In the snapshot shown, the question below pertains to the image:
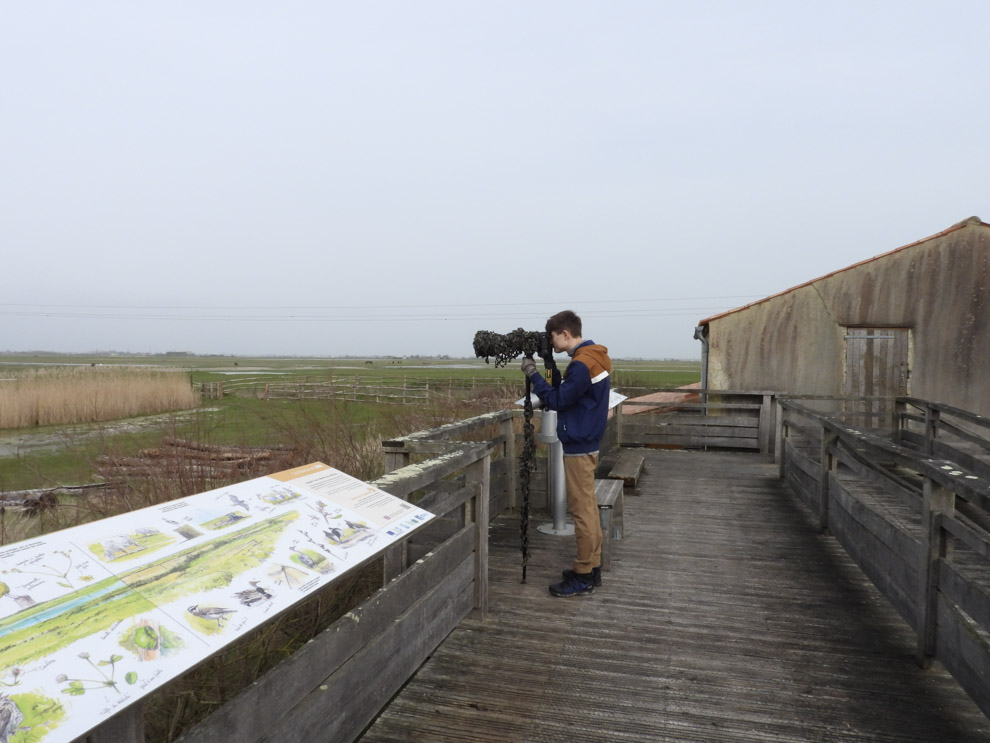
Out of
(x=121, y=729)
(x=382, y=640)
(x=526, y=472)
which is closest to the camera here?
(x=121, y=729)

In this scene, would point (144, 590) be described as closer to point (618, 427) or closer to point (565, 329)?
point (565, 329)

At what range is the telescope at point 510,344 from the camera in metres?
4.52

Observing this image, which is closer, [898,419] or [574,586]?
[574,586]

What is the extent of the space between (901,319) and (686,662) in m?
10.4

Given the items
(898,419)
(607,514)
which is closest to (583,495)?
(607,514)

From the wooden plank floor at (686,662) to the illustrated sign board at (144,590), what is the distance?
132cm

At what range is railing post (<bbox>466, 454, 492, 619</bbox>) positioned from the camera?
4117mm

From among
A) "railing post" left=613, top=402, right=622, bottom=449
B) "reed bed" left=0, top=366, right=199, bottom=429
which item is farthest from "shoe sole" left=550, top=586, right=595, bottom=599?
"reed bed" left=0, top=366, right=199, bottom=429

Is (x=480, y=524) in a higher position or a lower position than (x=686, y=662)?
higher

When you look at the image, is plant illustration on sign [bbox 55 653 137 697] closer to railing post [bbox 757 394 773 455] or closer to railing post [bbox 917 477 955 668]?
railing post [bbox 917 477 955 668]

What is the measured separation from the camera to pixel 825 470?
20.8 ft

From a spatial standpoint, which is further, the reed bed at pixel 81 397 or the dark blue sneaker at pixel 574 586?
the reed bed at pixel 81 397

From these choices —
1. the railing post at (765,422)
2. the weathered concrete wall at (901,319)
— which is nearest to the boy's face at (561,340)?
the railing post at (765,422)

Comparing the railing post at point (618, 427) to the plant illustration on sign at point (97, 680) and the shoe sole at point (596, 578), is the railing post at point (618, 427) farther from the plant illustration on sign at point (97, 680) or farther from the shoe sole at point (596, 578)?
the plant illustration on sign at point (97, 680)
